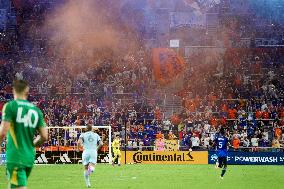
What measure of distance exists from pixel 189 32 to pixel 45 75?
39.1ft

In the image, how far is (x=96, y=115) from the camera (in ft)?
138

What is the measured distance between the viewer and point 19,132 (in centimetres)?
928

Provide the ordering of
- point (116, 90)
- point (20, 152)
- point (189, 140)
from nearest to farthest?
point (20, 152)
point (189, 140)
point (116, 90)

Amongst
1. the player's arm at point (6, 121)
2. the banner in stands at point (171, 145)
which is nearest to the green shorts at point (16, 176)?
the player's arm at point (6, 121)

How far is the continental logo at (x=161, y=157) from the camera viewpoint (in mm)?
40625

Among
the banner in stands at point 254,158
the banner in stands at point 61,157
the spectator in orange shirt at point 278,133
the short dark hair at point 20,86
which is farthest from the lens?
the banner in stands at point 254,158

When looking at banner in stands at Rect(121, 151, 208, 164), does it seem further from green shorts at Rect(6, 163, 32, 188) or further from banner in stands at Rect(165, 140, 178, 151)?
green shorts at Rect(6, 163, 32, 188)

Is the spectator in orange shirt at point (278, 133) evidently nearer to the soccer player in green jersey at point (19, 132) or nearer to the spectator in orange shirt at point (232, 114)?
the spectator in orange shirt at point (232, 114)

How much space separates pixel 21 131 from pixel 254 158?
108ft

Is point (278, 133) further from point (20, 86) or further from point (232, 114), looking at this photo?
point (20, 86)

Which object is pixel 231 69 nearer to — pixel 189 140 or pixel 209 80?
pixel 209 80

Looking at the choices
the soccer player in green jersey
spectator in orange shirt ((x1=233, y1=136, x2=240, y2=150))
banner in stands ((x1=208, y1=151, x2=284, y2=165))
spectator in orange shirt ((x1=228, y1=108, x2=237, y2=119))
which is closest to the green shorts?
the soccer player in green jersey

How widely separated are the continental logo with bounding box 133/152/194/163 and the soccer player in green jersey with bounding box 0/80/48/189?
31335 mm

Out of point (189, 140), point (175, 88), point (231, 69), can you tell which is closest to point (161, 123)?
point (189, 140)
